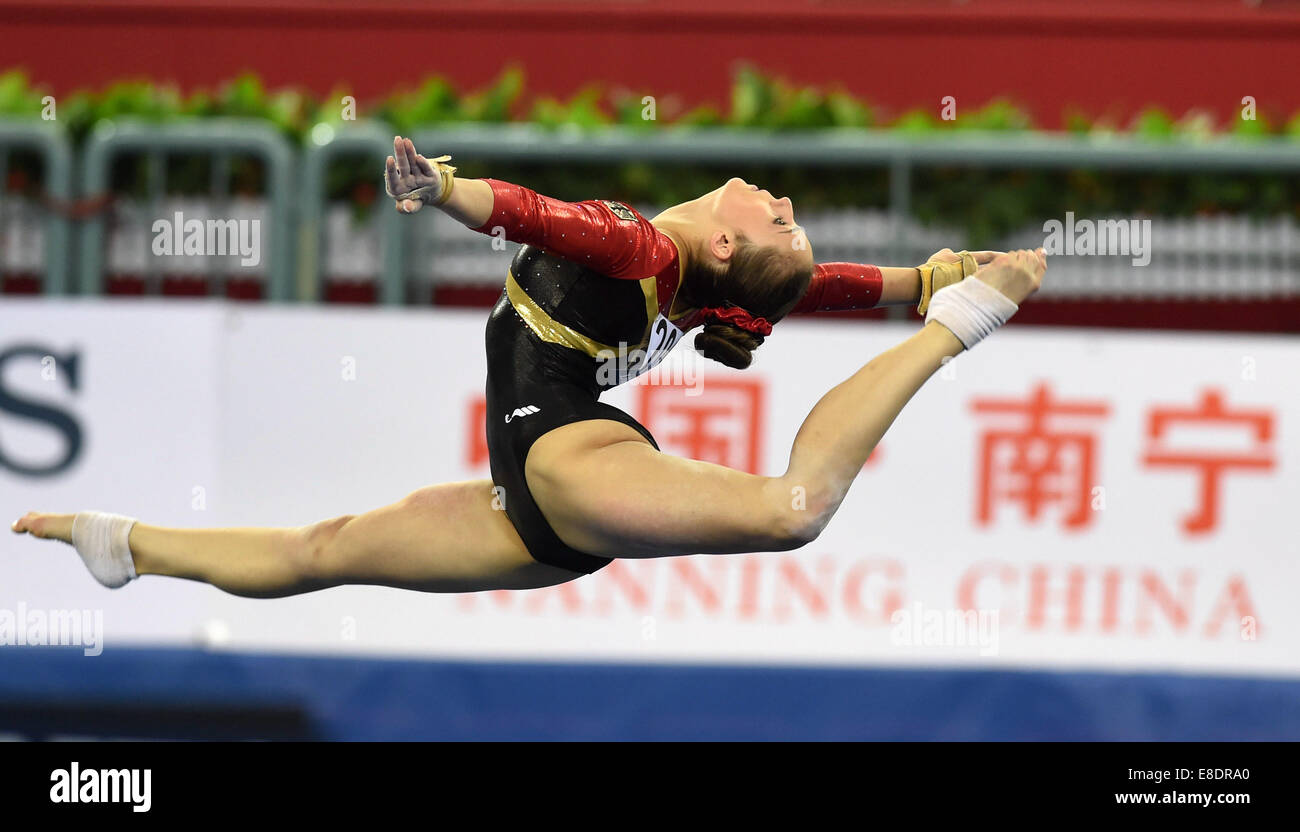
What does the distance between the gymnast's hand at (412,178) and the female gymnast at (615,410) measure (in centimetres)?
13

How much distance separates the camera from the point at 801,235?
11.4 feet

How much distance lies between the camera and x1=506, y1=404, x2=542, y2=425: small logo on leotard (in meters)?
3.47

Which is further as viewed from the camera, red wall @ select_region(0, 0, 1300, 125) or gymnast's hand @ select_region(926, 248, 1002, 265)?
red wall @ select_region(0, 0, 1300, 125)

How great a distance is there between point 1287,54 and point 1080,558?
13.1 feet

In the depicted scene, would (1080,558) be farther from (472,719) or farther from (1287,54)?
(1287,54)

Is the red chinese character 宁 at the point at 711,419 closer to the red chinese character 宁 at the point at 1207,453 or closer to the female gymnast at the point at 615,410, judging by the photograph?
the red chinese character 宁 at the point at 1207,453

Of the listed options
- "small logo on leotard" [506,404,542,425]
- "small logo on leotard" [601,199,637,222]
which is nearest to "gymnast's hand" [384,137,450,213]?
"small logo on leotard" [601,199,637,222]

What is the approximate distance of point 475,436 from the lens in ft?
20.5

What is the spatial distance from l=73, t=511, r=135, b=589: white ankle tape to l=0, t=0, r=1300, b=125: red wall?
17.6 ft

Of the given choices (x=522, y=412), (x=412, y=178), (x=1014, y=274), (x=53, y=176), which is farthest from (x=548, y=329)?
(x=53, y=176)

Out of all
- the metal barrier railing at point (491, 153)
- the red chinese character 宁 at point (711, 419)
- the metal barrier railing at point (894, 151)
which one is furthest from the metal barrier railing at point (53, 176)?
the red chinese character 宁 at point (711, 419)

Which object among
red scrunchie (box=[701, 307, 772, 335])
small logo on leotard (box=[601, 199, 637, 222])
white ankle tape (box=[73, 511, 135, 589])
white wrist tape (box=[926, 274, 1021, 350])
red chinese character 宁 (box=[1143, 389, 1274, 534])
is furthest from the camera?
red chinese character 宁 (box=[1143, 389, 1274, 534])

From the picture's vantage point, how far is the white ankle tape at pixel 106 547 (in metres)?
3.92

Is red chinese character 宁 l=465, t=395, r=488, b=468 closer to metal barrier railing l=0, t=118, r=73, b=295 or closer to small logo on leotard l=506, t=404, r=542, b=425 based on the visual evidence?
metal barrier railing l=0, t=118, r=73, b=295
